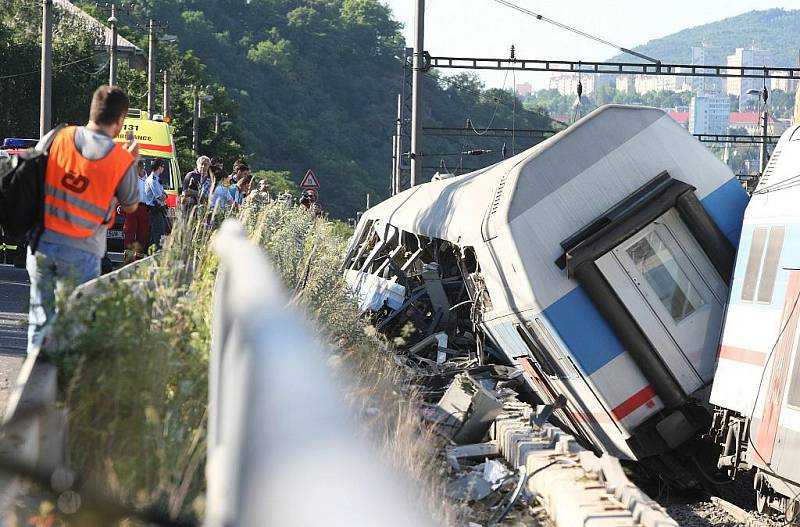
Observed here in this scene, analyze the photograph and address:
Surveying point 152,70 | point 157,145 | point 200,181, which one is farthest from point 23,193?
point 152,70

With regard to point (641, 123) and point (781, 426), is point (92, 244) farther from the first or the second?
point (641, 123)

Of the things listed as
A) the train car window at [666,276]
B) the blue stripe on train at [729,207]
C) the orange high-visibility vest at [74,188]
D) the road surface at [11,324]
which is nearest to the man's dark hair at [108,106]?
the orange high-visibility vest at [74,188]

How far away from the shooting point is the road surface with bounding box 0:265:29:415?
9.88 metres

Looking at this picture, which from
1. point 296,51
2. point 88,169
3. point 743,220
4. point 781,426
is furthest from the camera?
point 296,51

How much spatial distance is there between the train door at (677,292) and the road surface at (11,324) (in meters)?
5.29

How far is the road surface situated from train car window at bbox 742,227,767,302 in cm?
586

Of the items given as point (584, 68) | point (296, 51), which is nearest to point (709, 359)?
point (584, 68)

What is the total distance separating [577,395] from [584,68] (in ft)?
74.2

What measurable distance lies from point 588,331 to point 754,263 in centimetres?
157

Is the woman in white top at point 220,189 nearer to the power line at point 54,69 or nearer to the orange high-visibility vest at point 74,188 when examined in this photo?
the orange high-visibility vest at point 74,188

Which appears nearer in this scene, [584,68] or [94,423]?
[94,423]

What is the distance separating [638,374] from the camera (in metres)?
11.4

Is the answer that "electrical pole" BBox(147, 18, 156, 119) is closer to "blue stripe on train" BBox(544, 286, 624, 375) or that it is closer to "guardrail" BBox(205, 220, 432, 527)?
"blue stripe on train" BBox(544, 286, 624, 375)

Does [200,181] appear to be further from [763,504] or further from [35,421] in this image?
[35,421]
